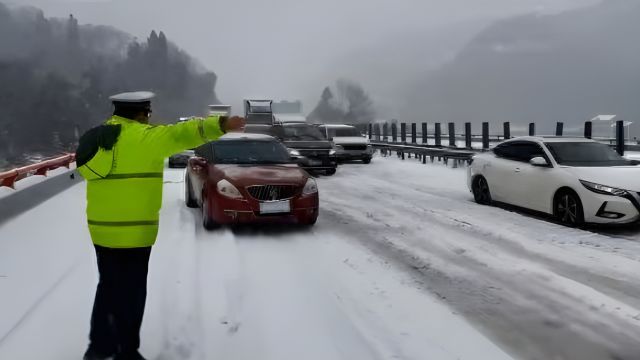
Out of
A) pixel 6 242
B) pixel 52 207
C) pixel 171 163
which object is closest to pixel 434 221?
pixel 6 242

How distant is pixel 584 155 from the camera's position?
10234 millimetres

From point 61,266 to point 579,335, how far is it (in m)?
5.68

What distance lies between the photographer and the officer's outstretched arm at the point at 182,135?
349cm

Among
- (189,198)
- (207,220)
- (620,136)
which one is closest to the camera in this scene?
(207,220)

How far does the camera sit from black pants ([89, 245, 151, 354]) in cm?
365

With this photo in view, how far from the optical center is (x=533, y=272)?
6574 millimetres

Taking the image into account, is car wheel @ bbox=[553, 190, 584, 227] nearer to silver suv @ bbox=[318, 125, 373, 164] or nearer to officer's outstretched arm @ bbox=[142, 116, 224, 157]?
officer's outstretched arm @ bbox=[142, 116, 224, 157]

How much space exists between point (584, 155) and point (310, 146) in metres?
10.3

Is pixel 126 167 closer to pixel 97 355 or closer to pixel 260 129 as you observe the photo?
pixel 97 355

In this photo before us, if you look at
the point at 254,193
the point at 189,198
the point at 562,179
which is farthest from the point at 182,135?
the point at 189,198

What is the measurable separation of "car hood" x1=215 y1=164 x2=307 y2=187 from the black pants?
4927 mm

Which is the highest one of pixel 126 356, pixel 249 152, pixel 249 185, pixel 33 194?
pixel 249 152

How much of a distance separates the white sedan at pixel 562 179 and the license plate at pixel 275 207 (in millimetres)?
4542

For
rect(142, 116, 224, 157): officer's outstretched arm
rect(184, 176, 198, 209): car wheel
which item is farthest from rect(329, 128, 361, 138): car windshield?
rect(142, 116, 224, 157): officer's outstretched arm
